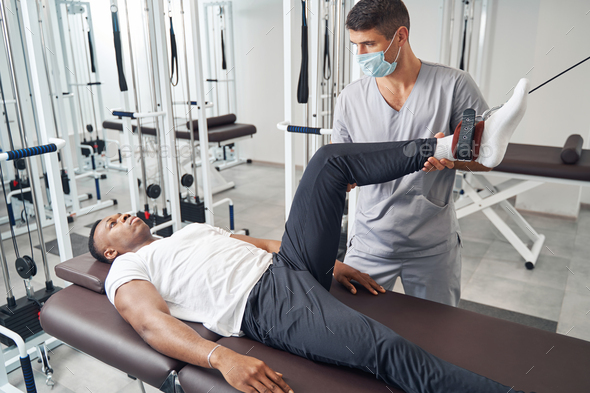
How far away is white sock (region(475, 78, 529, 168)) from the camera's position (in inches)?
42.6

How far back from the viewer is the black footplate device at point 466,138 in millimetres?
1122

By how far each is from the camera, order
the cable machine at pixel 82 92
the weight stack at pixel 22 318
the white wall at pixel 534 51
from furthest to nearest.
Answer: the cable machine at pixel 82 92 → the white wall at pixel 534 51 → the weight stack at pixel 22 318

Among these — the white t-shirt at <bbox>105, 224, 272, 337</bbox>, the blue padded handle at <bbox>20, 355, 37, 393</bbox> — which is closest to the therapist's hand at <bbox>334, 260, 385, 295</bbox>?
the white t-shirt at <bbox>105, 224, 272, 337</bbox>

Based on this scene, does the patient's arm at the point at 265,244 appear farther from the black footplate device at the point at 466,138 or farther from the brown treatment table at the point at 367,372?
the black footplate device at the point at 466,138

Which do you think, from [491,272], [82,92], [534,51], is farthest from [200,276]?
[82,92]

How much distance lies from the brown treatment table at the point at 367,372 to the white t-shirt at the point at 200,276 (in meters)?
0.06

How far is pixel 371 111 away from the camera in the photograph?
1.44 metres

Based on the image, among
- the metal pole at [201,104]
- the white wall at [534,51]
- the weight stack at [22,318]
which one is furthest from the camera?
the white wall at [534,51]

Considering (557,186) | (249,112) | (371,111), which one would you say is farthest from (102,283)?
(249,112)

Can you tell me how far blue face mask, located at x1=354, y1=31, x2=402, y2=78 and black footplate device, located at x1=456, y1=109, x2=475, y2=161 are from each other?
317 millimetres

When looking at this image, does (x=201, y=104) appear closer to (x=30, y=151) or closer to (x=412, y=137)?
(x=30, y=151)

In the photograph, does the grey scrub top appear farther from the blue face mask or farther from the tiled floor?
the tiled floor

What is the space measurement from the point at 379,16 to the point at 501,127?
0.46 m

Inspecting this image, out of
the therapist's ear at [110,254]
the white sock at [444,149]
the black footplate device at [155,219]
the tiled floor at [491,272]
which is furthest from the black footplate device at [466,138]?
the black footplate device at [155,219]
